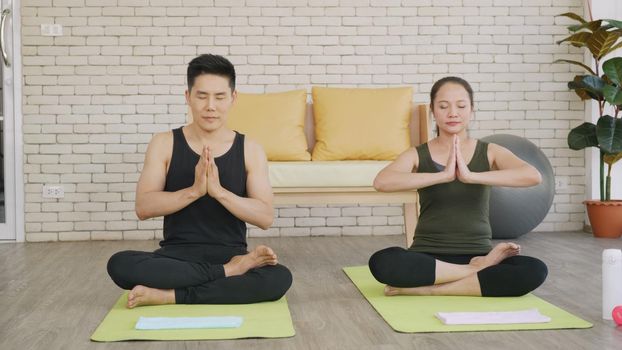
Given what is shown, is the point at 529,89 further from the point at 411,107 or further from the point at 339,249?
the point at 339,249

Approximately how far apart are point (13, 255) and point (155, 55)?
167 cm

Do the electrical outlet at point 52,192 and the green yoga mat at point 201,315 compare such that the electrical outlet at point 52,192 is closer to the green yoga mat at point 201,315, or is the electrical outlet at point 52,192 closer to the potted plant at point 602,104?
the green yoga mat at point 201,315

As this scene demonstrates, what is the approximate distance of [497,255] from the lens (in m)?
2.90

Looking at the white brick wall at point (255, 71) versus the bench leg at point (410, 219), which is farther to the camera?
the white brick wall at point (255, 71)

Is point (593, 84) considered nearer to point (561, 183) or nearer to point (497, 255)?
point (561, 183)

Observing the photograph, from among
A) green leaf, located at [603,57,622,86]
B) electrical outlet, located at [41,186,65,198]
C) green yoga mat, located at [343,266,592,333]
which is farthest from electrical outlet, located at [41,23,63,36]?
green leaf, located at [603,57,622,86]

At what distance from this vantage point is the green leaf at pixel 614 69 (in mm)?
4945

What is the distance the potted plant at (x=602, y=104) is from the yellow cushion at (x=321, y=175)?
71.1 inches

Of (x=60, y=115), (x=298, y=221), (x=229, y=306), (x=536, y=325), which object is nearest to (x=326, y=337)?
(x=229, y=306)

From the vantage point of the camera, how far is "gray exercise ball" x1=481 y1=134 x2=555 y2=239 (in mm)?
4859

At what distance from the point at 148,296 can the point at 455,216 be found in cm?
122

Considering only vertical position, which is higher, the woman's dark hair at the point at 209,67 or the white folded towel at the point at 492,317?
the woman's dark hair at the point at 209,67

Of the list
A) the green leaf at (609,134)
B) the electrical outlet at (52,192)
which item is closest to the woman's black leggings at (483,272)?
the green leaf at (609,134)

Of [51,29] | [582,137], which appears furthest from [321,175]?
[51,29]
